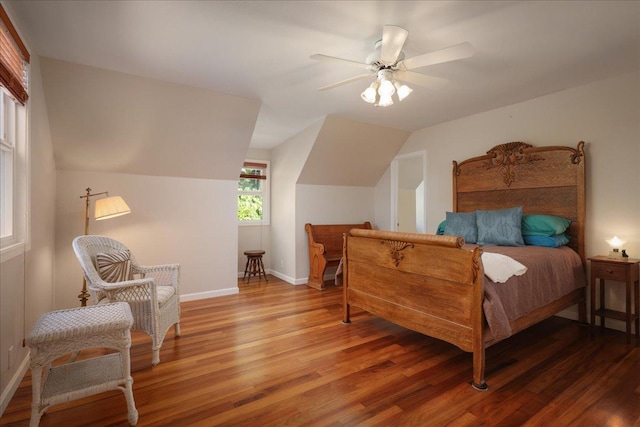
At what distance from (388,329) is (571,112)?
9.85 ft

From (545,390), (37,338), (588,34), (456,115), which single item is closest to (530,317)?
(545,390)

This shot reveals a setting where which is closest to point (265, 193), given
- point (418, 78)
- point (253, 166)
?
point (253, 166)

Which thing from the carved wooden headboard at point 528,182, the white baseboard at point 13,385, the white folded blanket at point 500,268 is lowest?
the white baseboard at point 13,385

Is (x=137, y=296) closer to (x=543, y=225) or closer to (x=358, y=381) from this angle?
(x=358, y=381)

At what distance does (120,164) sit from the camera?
3439 millimetres

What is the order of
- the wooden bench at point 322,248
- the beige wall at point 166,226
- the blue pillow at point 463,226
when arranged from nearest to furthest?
the beige wall at point 166,226 → the blue pillow at point 463,226 → the wooden bench at point 322,248

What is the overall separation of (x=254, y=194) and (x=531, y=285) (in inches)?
174

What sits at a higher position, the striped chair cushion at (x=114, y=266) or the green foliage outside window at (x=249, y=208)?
the green foliage outside window at (x=249, y=208)

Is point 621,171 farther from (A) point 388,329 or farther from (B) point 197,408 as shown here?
(B) point 197,408

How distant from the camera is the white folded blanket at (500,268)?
2.03 metres

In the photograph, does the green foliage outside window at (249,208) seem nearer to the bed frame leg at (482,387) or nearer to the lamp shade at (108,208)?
the lamp shade at (108,208)

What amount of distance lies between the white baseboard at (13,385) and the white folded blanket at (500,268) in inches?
119

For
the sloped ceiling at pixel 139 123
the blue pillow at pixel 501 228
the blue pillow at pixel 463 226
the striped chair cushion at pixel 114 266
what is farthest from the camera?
the blue pillow at pixel 463 226

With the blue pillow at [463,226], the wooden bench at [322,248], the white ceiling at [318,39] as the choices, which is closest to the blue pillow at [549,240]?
the blue pillow at [463,226]
